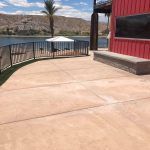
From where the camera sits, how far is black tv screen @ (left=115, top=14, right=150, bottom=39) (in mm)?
9820

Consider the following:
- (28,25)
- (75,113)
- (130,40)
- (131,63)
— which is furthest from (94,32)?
(28,25)

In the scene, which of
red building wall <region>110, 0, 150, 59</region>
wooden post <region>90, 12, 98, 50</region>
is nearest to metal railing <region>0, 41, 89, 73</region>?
wooden post <region>90, 12, 98, 50</region>

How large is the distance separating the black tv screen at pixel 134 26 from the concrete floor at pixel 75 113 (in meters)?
2.40

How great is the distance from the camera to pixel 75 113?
5328 millimetres

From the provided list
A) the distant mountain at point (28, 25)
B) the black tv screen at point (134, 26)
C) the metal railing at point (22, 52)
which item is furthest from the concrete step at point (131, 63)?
the distant mountain at point (28, 25)

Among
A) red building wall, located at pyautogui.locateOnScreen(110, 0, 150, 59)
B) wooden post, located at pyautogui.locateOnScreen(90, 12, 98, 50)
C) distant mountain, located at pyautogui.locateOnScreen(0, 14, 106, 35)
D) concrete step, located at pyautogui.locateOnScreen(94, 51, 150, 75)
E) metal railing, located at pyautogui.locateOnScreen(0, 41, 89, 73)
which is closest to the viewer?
concrete step, located at pyautogui.locateOnScreen(94, 51, 150, 75)

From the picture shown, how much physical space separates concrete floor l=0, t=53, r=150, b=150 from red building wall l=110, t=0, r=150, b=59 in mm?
1934

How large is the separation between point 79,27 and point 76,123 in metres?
199

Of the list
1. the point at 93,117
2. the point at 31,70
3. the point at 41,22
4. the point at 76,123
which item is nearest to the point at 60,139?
the point at 76,123

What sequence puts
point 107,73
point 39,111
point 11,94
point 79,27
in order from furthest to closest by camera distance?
point 79,27 < point 107,73 < point 11,94 < point 39,111

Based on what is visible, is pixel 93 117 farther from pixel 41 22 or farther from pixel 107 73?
pixel 41 22

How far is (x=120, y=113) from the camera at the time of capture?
5.31 metres

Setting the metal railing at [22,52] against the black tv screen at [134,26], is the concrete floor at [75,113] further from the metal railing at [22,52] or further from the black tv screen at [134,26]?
the black tv screen at [134,26]

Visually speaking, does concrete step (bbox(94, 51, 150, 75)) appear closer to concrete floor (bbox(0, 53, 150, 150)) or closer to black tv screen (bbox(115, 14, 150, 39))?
concrete floor (bbox(0, 53, 150, 150))
